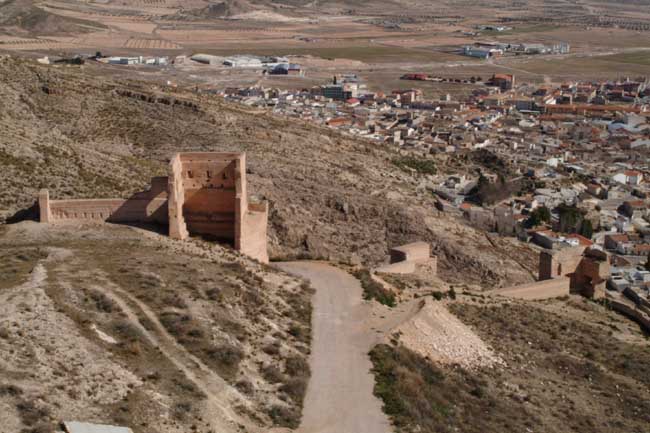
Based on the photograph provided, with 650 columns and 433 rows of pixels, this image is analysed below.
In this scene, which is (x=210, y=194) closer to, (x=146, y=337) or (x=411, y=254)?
(x=411, y=254)

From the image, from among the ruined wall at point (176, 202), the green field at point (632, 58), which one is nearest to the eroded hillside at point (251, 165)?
the ruined wall at point (176, 202)

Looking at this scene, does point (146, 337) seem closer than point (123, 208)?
Yes

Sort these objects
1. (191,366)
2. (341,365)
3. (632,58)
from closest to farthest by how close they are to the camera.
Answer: (191,366), (341,365), (632,58)

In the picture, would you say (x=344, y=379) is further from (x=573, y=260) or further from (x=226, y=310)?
(x=573, y=260)

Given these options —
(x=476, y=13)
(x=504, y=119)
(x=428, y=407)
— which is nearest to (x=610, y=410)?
(x=428, y=407)

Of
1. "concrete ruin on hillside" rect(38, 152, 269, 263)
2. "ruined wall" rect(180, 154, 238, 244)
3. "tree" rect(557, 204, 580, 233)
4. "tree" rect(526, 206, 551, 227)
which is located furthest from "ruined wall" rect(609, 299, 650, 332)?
"tree" rect(526, 206, 551, 227)

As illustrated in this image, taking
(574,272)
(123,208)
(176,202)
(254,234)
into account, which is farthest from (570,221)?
(123,208)

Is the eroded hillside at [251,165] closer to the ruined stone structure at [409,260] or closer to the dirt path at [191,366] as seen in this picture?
the ruined stone structure at [409,260]
